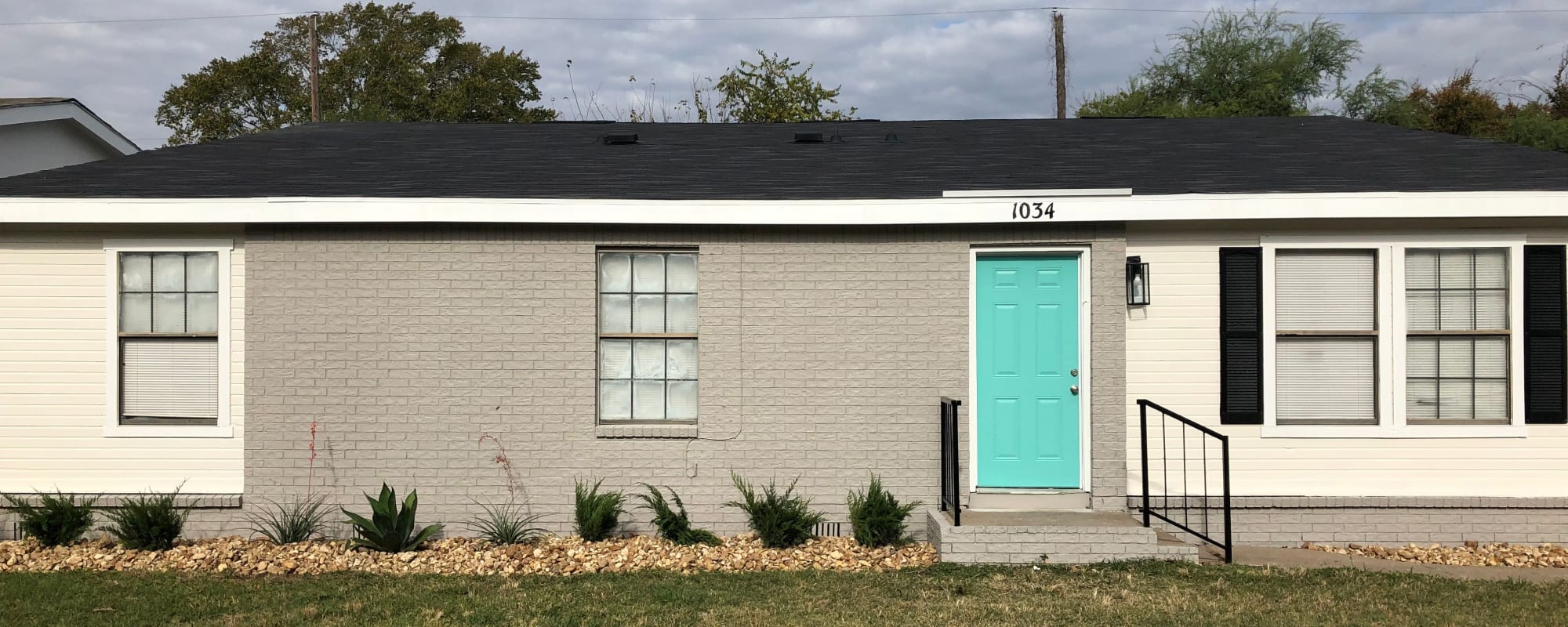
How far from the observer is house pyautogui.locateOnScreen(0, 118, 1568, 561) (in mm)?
8234

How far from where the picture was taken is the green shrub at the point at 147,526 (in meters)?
7.88

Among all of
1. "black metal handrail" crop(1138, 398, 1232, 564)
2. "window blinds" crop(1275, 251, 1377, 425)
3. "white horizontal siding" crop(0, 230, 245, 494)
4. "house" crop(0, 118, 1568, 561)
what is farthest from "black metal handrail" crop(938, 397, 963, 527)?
"white horizontal siding" crop(0, 230, 245, 494)

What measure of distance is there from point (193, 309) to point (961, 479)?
577 centimetres

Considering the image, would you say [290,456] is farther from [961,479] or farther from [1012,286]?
[1012,286]

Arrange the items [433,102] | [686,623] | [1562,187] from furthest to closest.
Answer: [433,102]
[1562,187]
[686,623]

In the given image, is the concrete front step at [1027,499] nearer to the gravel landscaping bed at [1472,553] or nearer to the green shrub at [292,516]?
the gravel landscaping bed at [1472,553]

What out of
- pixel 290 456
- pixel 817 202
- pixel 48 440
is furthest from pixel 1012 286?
pixel 48 440

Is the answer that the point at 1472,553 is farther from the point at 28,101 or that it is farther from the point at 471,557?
the point at 28,101

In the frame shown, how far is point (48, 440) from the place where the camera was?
8383 mm

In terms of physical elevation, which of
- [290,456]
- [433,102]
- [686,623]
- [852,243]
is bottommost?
[686,623]

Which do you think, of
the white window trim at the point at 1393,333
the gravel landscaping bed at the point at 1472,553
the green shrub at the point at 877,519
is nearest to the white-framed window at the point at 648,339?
the green shrub at the point at 877,519

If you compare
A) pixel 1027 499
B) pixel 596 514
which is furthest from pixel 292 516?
pixel 1027 499

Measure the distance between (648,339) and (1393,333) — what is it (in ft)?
17.7

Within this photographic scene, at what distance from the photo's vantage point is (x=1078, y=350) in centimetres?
833
